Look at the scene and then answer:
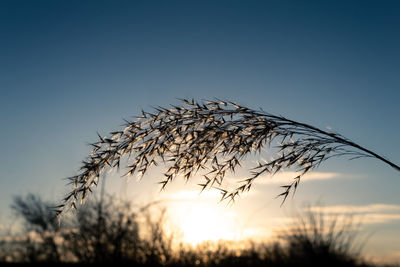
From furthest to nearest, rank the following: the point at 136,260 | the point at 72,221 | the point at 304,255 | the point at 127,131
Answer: the point at 72,221, the point at 136,260, the point at 304,255, the point at 127,131

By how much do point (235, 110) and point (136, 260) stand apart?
13.0 ft

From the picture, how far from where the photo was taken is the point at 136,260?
6.25 meters

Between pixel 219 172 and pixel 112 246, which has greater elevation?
pixel 219 172

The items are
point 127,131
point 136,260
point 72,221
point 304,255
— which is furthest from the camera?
point 72,221

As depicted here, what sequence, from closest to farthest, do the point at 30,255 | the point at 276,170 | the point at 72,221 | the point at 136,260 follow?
the point at 276,170, the point at 136,260, the point at 30,255, the point at 72,221

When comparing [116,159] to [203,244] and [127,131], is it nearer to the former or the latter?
[127,131]

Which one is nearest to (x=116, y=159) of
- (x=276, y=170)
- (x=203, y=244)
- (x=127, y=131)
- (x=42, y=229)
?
(x=127, y=131)

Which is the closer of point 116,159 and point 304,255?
point 116,159

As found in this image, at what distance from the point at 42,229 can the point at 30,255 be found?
2.68 feet

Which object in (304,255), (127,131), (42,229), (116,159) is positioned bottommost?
(304,255)

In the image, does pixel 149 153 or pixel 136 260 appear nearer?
pixel 149 153

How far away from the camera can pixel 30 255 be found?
671 centimetres

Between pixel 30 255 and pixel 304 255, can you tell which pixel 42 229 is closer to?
pixel 30 255

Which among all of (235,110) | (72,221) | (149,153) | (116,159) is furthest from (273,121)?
(72,221)
